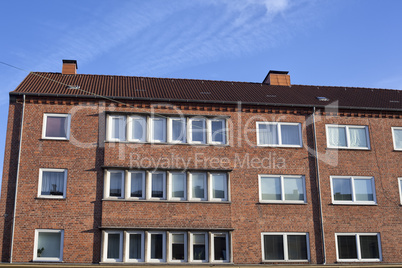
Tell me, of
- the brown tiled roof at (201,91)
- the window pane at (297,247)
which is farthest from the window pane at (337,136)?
the window pane at (297,247)

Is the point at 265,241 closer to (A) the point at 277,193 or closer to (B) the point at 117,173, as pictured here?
(A) the point at 277,193

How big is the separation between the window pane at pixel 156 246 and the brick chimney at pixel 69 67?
1186cm

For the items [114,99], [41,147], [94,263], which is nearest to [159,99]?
[114,99]

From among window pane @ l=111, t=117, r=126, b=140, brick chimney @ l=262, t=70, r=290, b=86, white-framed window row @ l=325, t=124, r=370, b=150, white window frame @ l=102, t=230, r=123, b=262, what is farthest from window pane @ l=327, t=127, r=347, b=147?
white window frame @ l=102, t=230, r=123, b=262

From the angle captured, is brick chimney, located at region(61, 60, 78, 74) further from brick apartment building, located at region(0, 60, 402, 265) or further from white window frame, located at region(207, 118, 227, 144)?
white window frame, located at region(207, 118, 227, 144)

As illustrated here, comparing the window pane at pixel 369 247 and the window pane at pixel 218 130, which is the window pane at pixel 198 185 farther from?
the window pane at pixel 369 247

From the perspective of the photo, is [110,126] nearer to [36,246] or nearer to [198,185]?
[198,185]

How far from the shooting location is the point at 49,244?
2189cm

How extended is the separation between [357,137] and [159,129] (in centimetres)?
1010

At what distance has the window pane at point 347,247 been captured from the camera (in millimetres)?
23562

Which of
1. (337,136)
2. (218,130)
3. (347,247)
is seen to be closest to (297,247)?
(347,247)

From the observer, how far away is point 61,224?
22.0 meters

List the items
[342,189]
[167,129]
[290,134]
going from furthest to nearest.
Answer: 1. [290,134]
2. [342,189]
3. [167,129]

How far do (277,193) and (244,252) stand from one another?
3.30 m
